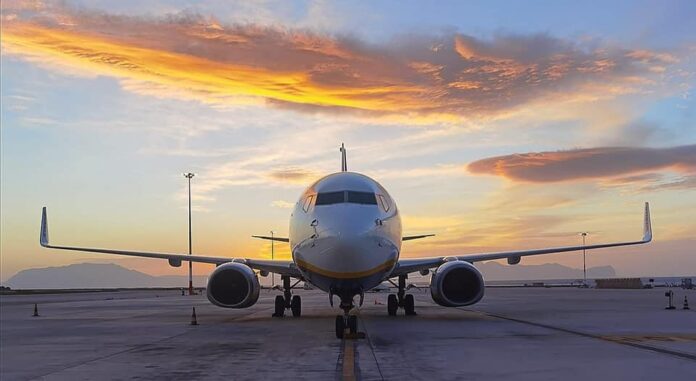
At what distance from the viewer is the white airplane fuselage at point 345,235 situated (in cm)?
1518

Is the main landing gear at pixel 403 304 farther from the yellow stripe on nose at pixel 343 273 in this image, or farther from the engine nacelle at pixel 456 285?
the yellow stripe on nose at pixel 343 273

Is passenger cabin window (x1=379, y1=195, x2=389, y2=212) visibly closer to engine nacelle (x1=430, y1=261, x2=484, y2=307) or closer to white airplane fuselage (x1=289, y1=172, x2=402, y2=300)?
white airplane fuselage (x1=289, y1=172, x2=402, y2=300)

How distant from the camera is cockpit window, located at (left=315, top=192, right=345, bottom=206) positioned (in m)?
16.3

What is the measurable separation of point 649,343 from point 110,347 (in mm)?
9874

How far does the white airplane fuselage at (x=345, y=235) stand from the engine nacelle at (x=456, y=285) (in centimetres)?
285

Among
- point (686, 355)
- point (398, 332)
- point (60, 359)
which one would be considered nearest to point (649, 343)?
point (686, 355)

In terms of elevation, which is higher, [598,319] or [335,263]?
[335,263]

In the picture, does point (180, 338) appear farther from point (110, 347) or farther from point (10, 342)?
point (10, 342)

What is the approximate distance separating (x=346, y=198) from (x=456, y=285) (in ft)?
18.9

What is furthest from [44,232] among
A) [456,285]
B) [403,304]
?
[456,285]

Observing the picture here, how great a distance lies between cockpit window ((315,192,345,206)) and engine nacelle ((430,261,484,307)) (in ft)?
16.4

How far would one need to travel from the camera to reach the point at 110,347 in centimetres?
1377

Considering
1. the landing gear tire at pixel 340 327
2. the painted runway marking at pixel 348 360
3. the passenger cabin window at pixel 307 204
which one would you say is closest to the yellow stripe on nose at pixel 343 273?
the landing gear tire at pixel 340 327

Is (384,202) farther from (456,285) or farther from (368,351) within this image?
(368,351)
